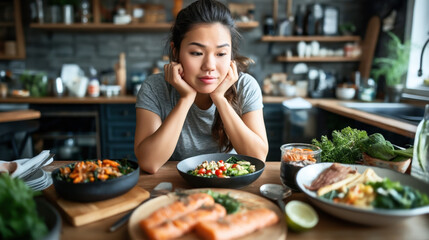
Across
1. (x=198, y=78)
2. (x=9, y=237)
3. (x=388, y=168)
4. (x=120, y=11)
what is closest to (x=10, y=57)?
(x=120, y=11)

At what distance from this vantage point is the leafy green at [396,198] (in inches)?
27.3

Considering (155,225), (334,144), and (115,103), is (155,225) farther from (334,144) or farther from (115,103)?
(115,103)

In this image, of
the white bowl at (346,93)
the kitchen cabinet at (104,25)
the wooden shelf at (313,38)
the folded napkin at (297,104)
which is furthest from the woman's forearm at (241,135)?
the wooden shelf at (313,38)

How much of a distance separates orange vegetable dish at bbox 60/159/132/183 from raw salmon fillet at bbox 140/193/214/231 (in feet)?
0.76

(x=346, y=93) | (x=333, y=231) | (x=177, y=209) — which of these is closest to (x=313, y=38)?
(x=346, y=93)

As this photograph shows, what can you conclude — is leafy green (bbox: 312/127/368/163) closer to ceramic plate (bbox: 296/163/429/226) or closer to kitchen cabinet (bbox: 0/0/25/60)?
ceramic plate (bbox: 296/163/429/226)

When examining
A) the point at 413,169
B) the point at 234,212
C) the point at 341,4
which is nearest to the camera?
the point at 234,212

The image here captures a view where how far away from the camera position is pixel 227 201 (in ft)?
2.52

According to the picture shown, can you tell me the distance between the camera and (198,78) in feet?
4.08

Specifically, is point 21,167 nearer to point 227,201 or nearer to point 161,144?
point 161,144

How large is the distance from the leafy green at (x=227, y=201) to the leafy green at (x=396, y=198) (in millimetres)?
337

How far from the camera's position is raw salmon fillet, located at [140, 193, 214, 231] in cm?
65

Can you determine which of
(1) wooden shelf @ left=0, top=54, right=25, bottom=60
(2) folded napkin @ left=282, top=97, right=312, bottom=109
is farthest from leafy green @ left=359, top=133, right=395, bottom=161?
(1) wooden shelf @ left=0, top=54, right=25, bottom=60

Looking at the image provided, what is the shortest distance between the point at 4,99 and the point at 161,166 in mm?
2994
